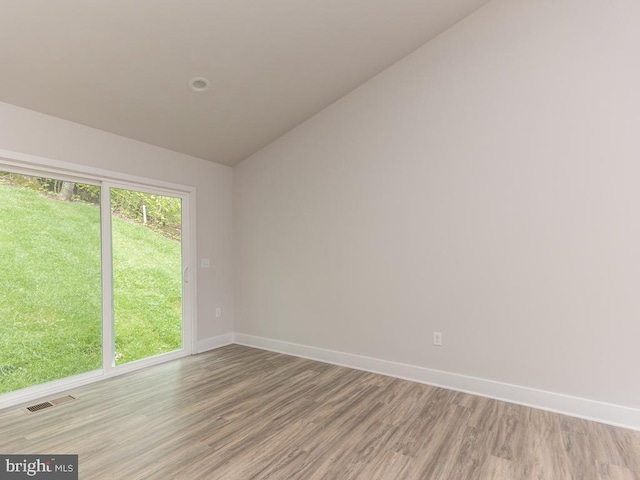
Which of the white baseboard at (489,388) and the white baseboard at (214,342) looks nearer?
the white baseboard at (489,388)

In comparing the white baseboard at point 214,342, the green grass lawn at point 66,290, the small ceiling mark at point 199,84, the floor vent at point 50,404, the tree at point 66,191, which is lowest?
the floor vent at point 50,404

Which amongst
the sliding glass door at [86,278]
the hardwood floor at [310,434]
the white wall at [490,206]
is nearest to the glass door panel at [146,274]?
the sliding glass door at [86,278]

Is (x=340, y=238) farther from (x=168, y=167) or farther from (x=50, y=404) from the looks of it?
(x=50, y=404)

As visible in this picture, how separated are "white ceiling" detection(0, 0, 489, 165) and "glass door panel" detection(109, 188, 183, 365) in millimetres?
761

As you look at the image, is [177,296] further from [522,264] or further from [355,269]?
[522,264]

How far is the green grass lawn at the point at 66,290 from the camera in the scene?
9.47 ft

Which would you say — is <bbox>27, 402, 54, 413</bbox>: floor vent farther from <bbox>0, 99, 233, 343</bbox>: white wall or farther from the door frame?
<bbox>0, 99, 233, 343</bbox>: white wall

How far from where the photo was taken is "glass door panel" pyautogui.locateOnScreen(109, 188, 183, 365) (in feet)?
11.9

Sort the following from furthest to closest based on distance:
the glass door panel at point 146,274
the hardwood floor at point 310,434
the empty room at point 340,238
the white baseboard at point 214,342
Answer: the white baseboard at point 214,342
the glass door panel at point 146,274
the empty room at point 340,238
the hardwood floor at point 310,434

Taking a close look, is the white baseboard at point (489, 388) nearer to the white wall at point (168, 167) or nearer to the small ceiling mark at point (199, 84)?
the white wall at point (168, 167)

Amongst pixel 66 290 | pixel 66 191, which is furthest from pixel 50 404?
pixel 66 191

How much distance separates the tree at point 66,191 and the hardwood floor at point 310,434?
1756 millimetres

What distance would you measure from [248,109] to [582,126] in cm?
297

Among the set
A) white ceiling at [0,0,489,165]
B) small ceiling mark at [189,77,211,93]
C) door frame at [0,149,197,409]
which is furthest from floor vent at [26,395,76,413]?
small ceiling mark at [189,77,211,93]
